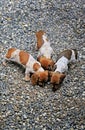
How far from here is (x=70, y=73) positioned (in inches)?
169

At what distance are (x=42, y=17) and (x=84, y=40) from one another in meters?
0.80

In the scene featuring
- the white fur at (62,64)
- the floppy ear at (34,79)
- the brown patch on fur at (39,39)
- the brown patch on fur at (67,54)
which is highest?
the brown patch on fur at (39,39)

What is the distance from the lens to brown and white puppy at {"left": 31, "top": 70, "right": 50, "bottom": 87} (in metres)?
4.01

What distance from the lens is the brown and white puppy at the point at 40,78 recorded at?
4012mm

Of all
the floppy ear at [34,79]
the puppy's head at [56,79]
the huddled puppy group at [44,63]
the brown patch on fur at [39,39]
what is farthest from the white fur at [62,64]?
the brown patch on fur at [39,39]

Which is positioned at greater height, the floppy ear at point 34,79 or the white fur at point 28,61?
the white fur at point 28,61

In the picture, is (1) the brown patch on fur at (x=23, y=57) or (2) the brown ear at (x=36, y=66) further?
(1) the brown patch on fur at (x=23, y=57)

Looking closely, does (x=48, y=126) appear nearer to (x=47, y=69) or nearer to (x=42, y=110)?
(x=42, y=110)

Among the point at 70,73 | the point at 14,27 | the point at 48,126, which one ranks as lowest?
the point at 48,126

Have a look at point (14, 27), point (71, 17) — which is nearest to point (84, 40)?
point (71, 17)

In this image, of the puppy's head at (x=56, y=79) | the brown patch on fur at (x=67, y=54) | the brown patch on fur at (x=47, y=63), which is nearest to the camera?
the puppy's head at (x=56, y=79)

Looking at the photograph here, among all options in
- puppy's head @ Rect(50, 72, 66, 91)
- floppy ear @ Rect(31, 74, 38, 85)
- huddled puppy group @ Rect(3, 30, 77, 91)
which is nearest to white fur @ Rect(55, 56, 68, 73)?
huddled puppy group @ Rect(3, 30, 77, 91)

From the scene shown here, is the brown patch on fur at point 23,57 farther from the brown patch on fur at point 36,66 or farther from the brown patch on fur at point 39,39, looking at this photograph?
the brown patch on fur at point 39,39

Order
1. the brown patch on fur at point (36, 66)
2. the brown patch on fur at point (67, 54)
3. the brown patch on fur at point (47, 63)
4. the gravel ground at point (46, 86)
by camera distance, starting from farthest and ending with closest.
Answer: the brown patch on fur at point (67, 54)
the brown patch on fur at point (47, 63)
the brown patch on fur at point (36, 66)
the gravel ground at point (46, 86)
